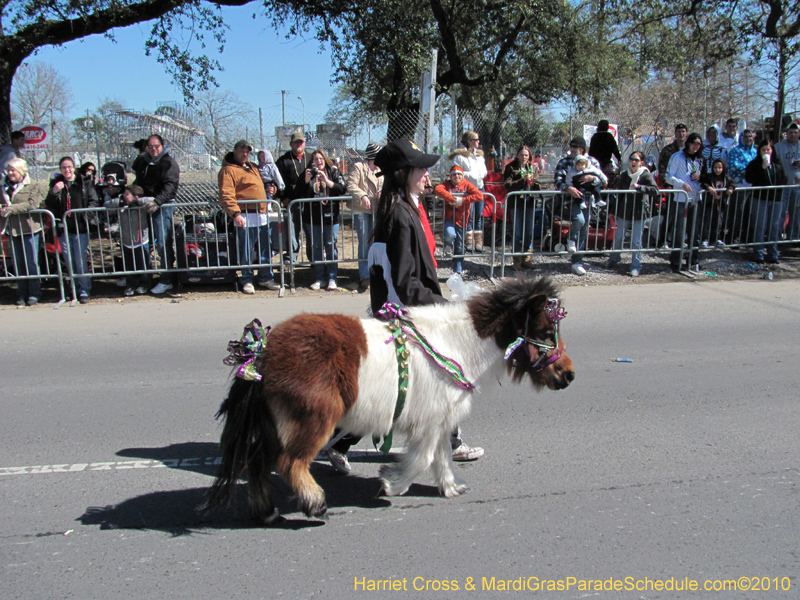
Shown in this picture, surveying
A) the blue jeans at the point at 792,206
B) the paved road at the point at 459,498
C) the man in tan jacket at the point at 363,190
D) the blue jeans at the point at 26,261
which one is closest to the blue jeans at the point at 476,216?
the man in tan jacket at the point at 363,190

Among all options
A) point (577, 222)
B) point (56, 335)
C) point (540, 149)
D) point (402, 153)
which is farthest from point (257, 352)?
point (540, 149)

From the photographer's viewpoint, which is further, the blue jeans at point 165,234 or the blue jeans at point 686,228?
the blue jeans at point 686,228

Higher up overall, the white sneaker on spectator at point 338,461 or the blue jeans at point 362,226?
the blue jeans at point 362,226

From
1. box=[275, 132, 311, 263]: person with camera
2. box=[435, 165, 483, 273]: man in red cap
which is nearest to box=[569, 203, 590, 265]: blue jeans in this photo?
box=[435, 165, 483, 273]: man in red cap

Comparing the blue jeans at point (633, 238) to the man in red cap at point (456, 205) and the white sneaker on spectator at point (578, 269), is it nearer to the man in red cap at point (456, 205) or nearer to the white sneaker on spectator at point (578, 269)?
the white sneaker on spectator at point (578, 269)

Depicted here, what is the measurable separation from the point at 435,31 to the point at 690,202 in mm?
9949

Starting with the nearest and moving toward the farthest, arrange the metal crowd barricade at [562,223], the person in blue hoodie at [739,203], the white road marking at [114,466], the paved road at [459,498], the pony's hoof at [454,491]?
the paved road at [459,498], the pony's hoof at [454,491], the white road marking at [114,466], the metal crowd barricade at [562,223], the person in blue hoodie at [739,203]

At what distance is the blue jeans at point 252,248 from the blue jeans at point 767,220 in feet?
26.1

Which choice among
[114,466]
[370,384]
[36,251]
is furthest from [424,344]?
[36,251]

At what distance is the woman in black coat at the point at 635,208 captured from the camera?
9.66 metres

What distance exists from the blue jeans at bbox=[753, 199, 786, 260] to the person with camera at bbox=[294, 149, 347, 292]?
22.5ft

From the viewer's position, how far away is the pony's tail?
9.82ft

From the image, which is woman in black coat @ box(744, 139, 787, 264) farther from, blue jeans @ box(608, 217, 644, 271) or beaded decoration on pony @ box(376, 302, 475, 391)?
beaded decoration on pony @ box(376, 302, 475, 391)

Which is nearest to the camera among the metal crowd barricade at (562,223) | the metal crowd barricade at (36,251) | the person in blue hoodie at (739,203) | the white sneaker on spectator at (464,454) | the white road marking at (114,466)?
the white road marking at (114,466)
